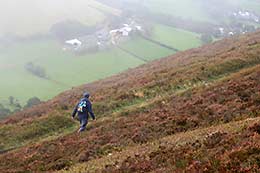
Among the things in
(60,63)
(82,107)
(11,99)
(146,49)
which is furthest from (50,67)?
(82,107)

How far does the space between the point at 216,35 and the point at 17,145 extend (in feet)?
439

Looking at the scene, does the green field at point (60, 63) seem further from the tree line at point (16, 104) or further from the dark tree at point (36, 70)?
the tree line at point (16, 104)

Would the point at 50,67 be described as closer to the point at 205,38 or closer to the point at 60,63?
the point at 60,63

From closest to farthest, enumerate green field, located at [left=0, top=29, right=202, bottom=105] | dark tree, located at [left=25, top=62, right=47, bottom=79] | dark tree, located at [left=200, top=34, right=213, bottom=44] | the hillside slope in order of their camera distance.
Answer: the hillside slope
green field, located at [left=0, top=29, right=202, bottom=105]
dark tree, located at [left=25, top=62, right=47, bottom=79]
dark tree, located at [left=200, top=34, right=213, bottom=44]

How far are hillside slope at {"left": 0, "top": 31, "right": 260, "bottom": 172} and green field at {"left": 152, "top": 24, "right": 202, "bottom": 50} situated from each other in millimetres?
100096

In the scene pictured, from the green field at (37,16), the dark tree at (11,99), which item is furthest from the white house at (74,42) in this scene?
the dark tree at (11,99)

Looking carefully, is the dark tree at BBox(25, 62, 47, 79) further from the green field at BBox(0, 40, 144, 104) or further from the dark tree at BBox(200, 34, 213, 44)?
the dark tree at BBox(200, 34, 213, 44)

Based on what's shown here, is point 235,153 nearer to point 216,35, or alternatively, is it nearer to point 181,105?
point 181,105

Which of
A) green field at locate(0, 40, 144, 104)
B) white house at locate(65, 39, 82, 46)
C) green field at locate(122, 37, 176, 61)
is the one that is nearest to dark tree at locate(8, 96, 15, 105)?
green field at locate(0, 40, 144, 104)

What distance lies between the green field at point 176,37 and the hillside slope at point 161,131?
100096mm

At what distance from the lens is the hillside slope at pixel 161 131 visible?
15.0 m

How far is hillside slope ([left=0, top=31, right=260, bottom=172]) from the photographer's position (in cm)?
1498

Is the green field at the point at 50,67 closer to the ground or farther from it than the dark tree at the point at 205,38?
closer to the ground

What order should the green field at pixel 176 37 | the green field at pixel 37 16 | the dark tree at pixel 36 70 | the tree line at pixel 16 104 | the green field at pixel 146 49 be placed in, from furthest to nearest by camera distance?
the green field at pixel 37 16 < the green field at pixel 176 37 < the green field at pixel 146 49 < the dark tree at pixel 36 70 < the tree line at pixel 16 104
